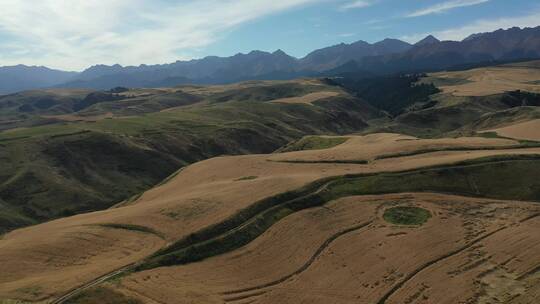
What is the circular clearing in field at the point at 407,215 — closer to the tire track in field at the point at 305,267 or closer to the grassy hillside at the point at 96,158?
the tire track in field at the point at 305,267

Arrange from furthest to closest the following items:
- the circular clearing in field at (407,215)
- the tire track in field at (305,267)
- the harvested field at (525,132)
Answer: the harvested field at (525,132), the circular clearing in field at (407,215), the tire track in field at (305,267)

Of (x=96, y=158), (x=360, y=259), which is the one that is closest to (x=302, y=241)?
(x=360, y=259)

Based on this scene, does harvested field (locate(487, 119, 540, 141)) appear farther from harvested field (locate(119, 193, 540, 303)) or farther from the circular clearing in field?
the circular clearing in field

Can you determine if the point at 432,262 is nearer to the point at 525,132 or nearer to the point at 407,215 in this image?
the point at 407,215

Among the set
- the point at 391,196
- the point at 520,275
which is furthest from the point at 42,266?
the point at 520,275

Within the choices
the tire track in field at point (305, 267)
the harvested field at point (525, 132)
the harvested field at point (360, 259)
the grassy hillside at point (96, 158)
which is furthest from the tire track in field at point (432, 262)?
the grassy hillside at point (96, 158)

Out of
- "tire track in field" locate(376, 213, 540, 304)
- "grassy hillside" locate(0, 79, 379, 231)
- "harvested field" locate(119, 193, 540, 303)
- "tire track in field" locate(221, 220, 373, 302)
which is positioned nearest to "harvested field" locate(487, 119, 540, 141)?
"harvested field" locate(119, 193, 540, 303)
